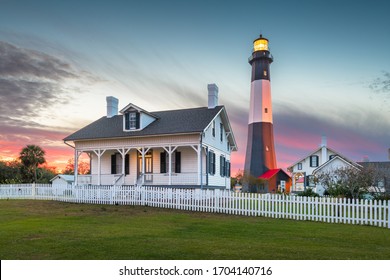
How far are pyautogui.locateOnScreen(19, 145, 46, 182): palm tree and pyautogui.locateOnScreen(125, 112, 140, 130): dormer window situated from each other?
71.2ft

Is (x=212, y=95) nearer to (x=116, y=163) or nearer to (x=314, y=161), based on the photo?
(x=116, y=163)

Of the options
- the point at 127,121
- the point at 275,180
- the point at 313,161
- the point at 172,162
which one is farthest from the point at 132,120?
the point at 313,161

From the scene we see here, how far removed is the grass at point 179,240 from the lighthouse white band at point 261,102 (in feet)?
97.7

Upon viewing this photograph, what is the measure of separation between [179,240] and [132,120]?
17151 mm

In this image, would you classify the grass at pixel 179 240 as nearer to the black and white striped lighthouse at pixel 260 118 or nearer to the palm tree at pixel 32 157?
the black and white striped lighthouse at pixel 260 118

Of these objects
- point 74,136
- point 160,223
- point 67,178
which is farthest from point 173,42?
point 67,178

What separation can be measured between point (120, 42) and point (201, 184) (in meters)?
10.0

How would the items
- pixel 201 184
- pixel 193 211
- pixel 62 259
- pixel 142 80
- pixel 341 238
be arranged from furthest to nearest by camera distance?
pixel 142 80 < pixel 201 184 < pixel 193 211 < pixel 341 238 < pixel 62 259

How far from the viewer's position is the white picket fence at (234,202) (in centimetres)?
1424

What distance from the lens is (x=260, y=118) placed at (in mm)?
42594

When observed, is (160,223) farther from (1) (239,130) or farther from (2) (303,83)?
(1) (239,130)

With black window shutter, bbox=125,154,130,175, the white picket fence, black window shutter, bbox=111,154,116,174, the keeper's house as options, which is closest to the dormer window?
the keeper's house

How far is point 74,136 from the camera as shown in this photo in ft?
88.2

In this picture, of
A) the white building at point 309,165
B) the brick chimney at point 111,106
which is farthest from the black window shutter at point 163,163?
the white building at point 309,165
